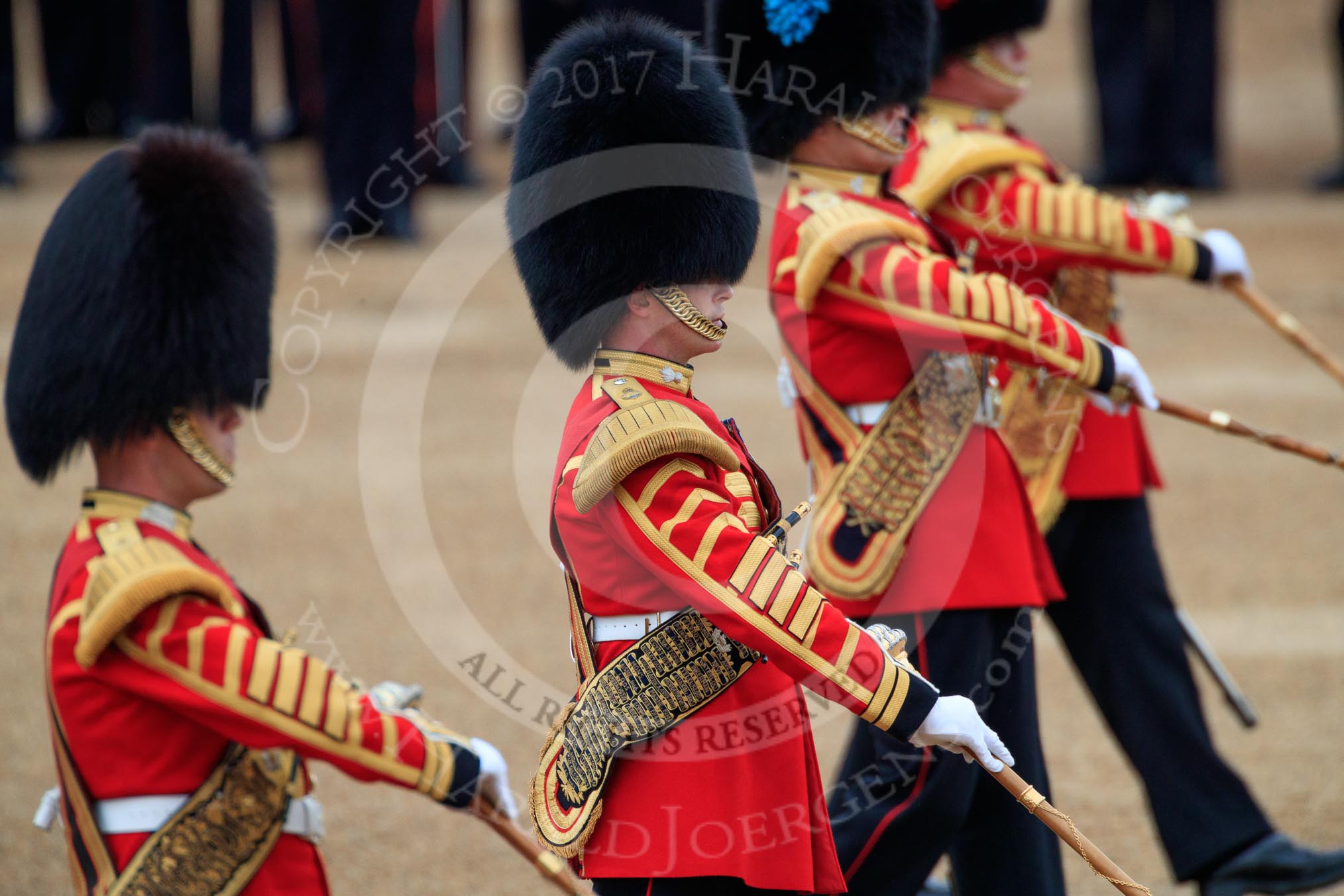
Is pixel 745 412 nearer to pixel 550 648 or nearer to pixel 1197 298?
pixel 550 648

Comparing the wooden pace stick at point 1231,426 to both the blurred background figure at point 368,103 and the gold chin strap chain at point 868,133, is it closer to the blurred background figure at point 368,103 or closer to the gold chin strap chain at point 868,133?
the gold chin strap chain at point 868,133

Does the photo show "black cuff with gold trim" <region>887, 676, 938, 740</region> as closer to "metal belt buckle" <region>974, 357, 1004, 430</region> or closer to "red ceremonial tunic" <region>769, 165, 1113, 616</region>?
"red ceremonial tunic" <region>769, 165, 1113, 616</region>

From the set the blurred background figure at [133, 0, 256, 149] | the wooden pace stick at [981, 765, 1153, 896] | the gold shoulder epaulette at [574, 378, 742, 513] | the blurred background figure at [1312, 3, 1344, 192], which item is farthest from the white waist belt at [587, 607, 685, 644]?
the blurred background figure at [133, 0, 256, 149]

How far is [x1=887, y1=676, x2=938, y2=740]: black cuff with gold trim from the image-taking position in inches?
72.7

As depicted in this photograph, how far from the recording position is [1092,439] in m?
2.92

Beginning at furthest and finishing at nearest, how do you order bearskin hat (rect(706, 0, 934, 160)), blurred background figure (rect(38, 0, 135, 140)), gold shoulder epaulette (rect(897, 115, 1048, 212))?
blurred background figure (rect(38, 0, 135, 140)) < gold shoulder epaulette (rect(897, 115, 1048, 212)) < bearskin hat (rect(706, 0, 934, 160))

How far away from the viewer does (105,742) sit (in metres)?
1.88

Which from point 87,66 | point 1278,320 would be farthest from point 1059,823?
point 87,66

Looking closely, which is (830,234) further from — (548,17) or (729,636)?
(548,17)

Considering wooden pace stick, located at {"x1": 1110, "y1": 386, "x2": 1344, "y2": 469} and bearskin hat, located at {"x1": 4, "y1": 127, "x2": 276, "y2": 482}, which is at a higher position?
bearskin hat, located at {"x1": 4, "y1": 127, "x2": 276, "y2": 482}

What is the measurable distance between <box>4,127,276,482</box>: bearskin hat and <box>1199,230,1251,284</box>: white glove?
1.67 meters

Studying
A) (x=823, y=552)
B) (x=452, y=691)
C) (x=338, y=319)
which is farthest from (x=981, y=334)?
(x=338, y=319)

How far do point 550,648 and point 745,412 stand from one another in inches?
85.2

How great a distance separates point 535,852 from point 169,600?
53 centimetres
